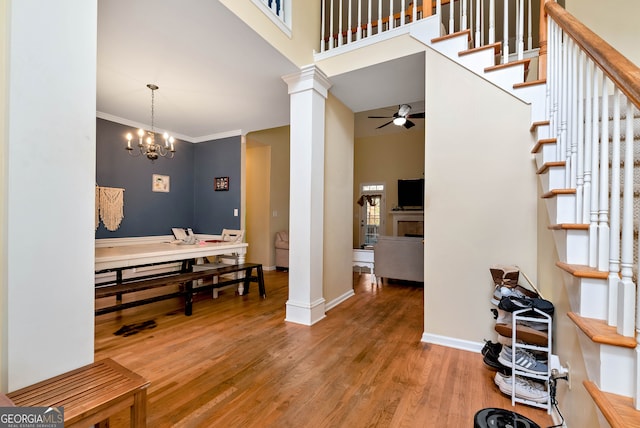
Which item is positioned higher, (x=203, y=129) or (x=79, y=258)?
(x=203, y=129)

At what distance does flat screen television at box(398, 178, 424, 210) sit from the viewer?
21.7 feet

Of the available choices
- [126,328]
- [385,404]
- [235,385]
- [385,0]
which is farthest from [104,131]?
[385,404]

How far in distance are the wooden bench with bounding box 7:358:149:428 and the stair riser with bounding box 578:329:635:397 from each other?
1603 mm

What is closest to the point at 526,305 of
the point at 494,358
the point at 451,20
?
the point at 494,358

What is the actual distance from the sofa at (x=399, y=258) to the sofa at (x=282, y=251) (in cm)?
188

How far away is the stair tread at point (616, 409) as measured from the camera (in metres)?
0.77

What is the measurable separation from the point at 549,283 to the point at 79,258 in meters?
2.57

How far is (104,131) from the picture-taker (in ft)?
13.2

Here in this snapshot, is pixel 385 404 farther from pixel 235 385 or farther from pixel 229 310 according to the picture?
pixel 229 310

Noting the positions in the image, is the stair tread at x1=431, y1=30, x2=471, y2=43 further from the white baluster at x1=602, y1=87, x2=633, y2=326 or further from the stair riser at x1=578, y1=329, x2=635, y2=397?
the stair riser at x1=578, y1=329, x2=635, y2=397

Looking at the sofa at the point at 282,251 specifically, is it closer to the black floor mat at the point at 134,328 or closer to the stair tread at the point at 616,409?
the black floor mat at the point at 134,328

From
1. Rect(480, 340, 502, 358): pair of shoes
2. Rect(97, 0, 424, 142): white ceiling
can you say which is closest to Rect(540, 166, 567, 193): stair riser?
Rect(480, 340, 502, 358): pair of shoes

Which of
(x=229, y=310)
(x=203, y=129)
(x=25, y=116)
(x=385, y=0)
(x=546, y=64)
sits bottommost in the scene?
(x=229, y=310)

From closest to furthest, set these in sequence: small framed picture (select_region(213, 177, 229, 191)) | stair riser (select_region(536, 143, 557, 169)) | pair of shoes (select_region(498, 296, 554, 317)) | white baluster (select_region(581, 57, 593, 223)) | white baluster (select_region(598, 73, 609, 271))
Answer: white baluster (select_region(598, 73, 609, 271)) → white baluster (select_region(581, 57, 593, 223)) → pair of shoes (select_region(498, 296, 554, 317)) → stair riser (select_region(536, 143, 557, 169)) → small framed picture (select_region(213, 177, 229, 191))
